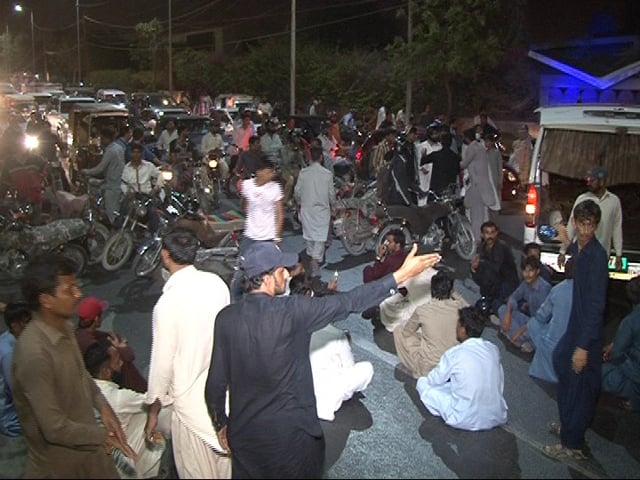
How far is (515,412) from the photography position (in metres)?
6.32

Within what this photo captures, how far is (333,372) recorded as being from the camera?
612 centimetres

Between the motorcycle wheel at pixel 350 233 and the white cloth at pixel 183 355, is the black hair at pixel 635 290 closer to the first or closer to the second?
the white cloth at pixel 183 355

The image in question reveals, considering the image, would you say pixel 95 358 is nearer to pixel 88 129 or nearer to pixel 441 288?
pixel 441 288

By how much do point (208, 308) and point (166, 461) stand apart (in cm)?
153

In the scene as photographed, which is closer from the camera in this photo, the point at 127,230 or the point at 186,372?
the point at 186,372

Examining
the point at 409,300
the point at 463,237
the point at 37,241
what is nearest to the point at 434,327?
the point at 409,300

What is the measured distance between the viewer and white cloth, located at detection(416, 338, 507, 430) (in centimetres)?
566

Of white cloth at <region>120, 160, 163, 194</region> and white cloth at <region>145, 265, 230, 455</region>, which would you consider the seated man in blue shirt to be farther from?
white cloth at <region>120, 160, 163, 194</region>

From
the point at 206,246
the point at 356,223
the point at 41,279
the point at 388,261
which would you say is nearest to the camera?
the point at 41,279

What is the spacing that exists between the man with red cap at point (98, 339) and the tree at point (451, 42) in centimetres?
1905

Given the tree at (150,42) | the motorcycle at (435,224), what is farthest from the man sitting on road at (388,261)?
the tree at (150,42)

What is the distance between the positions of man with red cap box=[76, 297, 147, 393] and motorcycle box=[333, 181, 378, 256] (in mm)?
5706

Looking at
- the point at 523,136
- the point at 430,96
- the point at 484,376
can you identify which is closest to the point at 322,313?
the point at 484,376

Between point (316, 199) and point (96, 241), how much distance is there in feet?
11.4
